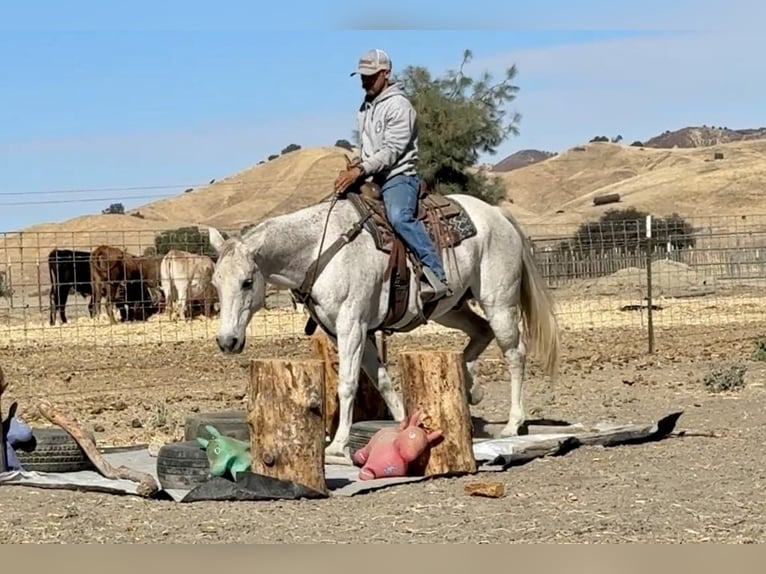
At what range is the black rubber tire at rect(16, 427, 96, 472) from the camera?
7539 millimetres

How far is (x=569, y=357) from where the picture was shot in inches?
589

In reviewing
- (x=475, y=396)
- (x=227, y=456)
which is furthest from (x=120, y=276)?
(x=227, y=456)

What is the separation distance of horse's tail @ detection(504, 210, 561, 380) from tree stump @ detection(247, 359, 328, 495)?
9.82 ft

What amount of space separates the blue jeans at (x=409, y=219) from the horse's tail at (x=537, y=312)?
1.14m

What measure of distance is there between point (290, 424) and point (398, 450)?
800 mm

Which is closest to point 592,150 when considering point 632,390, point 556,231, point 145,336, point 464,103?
point 556,231

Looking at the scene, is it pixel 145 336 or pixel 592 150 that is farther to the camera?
pixel 592 150

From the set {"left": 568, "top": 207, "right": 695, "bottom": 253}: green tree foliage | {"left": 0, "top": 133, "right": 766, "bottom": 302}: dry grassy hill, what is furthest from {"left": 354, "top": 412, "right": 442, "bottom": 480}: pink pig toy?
{"left": 0, "top": 133, "right": 766, "bottom": 302}: dry grassy hill

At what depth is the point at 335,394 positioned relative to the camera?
8.59 meters

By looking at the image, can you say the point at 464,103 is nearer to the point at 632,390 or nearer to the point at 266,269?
the point at 632,390

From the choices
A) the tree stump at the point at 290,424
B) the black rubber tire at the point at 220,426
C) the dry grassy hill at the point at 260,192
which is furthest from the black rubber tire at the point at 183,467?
the dry grassy hill at the point at 260,192

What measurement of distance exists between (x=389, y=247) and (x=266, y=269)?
0.87 m

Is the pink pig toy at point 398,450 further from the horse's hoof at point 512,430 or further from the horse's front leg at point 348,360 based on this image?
the horse's hoof at point 512,430

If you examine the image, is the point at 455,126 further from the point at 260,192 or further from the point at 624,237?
the point at 260,192
